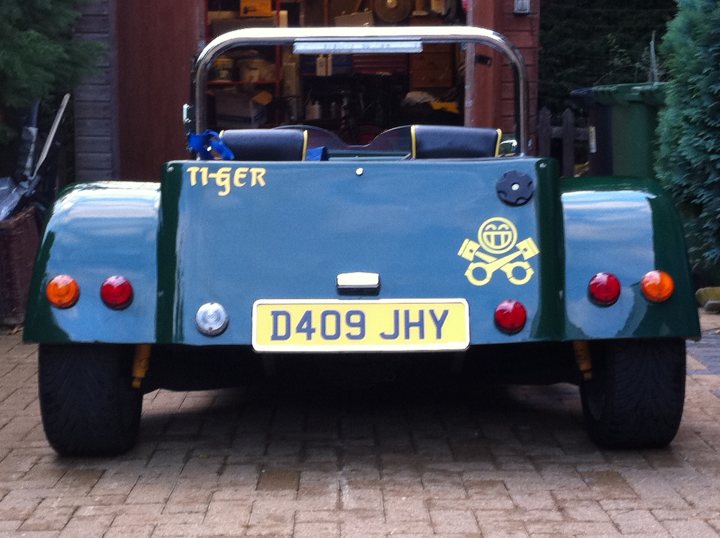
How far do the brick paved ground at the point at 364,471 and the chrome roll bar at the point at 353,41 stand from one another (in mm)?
1276

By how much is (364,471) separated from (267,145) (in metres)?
1.22

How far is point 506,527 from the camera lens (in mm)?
3904

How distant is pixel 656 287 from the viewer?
4418 millimetres

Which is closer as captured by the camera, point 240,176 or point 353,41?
point 240,176

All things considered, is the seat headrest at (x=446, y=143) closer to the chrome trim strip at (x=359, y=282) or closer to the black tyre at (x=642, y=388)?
the chrome trim strip at (x=359, y=282)

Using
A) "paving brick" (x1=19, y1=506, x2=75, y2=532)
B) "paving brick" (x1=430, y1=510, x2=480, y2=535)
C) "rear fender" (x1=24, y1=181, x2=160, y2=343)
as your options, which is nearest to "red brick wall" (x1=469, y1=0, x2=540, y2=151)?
"rear fender" (x1=24, y1=181, x2=160, y2=343)

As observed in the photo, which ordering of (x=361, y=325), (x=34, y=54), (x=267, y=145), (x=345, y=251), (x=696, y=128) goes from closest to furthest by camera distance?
(x=361, y=325)
(x=345, y=251)
(x=267, y=145)
(x=34, y=54)
(x=696, y=128)

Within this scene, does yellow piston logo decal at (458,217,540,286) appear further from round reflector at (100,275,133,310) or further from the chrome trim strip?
round reflector at (100,275,133,310)

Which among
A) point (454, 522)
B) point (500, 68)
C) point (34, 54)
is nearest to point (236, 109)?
point (500, 68)

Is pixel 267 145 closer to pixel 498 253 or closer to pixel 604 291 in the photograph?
pixel 498 253

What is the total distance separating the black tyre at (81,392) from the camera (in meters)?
4.51

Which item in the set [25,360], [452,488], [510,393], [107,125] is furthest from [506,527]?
[107,125]

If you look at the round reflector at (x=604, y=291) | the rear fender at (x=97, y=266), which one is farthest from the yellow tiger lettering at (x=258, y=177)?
the round reflector at (x=604, y=291)

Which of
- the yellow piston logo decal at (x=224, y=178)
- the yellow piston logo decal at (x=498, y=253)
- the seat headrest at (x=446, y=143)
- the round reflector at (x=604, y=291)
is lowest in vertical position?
the round reflector at (x=604, y=291)
